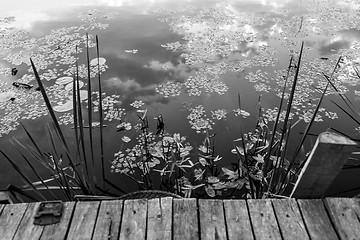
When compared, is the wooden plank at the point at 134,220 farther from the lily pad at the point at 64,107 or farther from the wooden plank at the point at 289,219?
the lily pad at the point at 64,107

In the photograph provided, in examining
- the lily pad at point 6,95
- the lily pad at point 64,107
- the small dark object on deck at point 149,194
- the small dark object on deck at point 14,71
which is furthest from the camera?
the small dark object on deck at point 14,71

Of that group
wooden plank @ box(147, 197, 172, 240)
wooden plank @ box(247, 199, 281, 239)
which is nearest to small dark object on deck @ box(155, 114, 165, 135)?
wooden plank @ box(147, 197, 172, 240)

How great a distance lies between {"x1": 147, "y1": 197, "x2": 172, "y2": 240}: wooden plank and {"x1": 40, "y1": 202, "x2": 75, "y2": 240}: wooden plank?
38cm

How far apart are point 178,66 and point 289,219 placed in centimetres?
284

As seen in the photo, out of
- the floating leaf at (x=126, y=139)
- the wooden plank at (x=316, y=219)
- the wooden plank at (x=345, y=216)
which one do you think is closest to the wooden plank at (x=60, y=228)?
the wooden plank at (x=316, y=219)

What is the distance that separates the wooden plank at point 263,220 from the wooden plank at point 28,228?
98 centimetres

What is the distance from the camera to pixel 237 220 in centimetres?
140

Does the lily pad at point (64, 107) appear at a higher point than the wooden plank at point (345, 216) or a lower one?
lower

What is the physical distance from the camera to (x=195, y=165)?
8.32 feet

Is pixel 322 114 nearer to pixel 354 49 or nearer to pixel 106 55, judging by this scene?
pixel 354 49

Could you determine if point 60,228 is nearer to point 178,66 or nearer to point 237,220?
point 237,220

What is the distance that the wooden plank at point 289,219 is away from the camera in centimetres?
134

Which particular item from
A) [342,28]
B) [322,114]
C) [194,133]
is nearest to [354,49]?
[342,28]

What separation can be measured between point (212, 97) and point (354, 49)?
2.26 m
